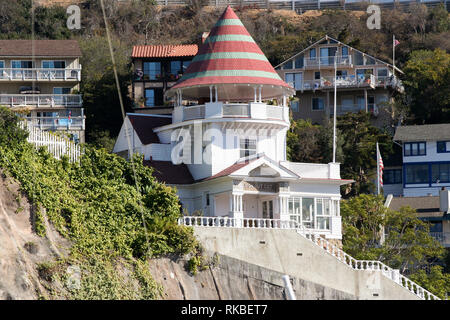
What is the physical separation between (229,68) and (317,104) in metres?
34.3

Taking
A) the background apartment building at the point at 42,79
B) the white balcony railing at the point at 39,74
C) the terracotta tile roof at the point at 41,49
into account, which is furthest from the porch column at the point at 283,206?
the terracotta tile roof at the point at 41,49

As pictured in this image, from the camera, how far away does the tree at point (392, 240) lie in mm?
64188

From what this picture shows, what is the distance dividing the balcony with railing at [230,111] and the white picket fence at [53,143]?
339 inches

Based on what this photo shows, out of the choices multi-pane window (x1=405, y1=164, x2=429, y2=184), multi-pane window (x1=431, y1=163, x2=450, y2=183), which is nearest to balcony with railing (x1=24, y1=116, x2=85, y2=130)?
multi-pane window (x1=405, y1=164, x2=429, y2=184)

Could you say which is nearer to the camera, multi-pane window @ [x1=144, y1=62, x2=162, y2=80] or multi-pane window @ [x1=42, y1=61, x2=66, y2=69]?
multi-pane window @ [x1=144, y1=62, x2=162, y2=80]

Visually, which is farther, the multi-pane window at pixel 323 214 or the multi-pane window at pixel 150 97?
the multi-pane window at pixel 150 97

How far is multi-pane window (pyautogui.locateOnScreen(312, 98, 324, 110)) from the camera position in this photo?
9431 centimetres

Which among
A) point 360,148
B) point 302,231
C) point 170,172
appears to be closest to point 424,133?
point 360,148

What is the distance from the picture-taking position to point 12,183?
47688mm

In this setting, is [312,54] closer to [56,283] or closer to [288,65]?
[288,65]

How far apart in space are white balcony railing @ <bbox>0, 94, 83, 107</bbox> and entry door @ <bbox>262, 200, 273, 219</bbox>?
28697mm

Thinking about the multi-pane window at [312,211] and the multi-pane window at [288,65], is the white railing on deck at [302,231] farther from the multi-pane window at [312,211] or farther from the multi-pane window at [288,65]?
the multi-pane window at [288,65]

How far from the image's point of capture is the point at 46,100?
8556cm

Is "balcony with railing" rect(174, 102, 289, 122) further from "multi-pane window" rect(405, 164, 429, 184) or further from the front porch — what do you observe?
"multi-pane window" rect(405, 164, 429, 184)
